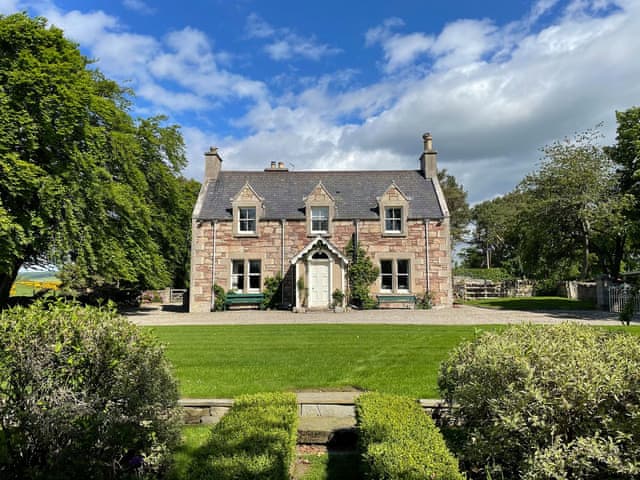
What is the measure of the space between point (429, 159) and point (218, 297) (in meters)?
16.1

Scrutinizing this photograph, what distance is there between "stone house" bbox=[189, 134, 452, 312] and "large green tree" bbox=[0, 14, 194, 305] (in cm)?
334

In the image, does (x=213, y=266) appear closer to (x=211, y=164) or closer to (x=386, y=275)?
(x=211, y=164)

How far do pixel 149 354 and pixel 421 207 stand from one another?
75.1 feet

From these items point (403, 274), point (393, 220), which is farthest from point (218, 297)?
point (393, 220)

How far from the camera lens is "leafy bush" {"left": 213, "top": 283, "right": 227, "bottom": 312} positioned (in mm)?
23938

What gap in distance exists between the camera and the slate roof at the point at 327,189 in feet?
82.8

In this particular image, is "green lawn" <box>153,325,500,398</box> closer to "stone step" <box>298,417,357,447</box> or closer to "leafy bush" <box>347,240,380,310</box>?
"stone step" <box>298,417,357,447</box>

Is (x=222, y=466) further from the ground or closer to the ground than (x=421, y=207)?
closer to the ground

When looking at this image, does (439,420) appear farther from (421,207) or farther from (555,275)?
(555,275)

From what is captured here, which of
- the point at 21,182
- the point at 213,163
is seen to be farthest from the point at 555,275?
the point at 21,182

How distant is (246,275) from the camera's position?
80.7 feet

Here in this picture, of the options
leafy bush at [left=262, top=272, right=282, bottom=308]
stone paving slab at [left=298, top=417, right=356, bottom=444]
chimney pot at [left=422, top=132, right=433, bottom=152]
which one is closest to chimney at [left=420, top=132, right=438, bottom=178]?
chimney pot at [left=422, top=132, right=433, bottom=152]

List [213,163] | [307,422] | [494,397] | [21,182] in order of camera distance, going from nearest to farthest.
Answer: [494,397]
[307,422]
[21,182]
[213,163]

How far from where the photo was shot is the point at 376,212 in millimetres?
25219
